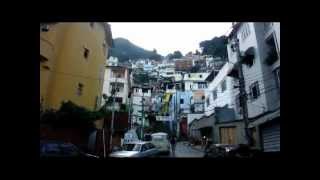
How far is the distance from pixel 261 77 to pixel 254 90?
Result: 0.84 m

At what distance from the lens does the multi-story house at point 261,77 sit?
9.91m

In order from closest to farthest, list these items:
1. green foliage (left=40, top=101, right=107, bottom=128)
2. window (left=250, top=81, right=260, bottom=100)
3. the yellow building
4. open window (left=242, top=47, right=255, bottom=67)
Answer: green foliage (left=40, top=101, right=107, bottom=128)
the yellow building
window (left=250, top=81, right=260, bottom=100)
open window (left=242, top=47, right=255, bottom=67)

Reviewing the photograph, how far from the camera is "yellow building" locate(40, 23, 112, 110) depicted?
28.4 ft

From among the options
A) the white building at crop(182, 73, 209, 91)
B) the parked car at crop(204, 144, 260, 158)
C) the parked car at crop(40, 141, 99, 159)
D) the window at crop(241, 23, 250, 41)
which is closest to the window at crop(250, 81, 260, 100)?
the window at crop(241, 23, 250, 41)

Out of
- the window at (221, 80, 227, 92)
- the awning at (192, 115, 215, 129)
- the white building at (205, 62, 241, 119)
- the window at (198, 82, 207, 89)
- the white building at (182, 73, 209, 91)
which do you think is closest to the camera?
the white building at (205, 62, 241, 119)

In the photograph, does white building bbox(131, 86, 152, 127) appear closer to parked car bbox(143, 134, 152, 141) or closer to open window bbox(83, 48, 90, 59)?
parked car bbox(143, 134, 152, 141)

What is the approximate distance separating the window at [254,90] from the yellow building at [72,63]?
592 centimetres

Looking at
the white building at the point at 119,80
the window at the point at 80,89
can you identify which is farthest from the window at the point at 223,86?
the window at the point at 80,89

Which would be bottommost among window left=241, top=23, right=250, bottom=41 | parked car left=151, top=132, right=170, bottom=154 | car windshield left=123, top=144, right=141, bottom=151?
parked car left=151, top=132, right=170, bottom=154

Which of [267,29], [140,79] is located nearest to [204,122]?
[267,29]

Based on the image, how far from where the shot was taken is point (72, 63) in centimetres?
1025
